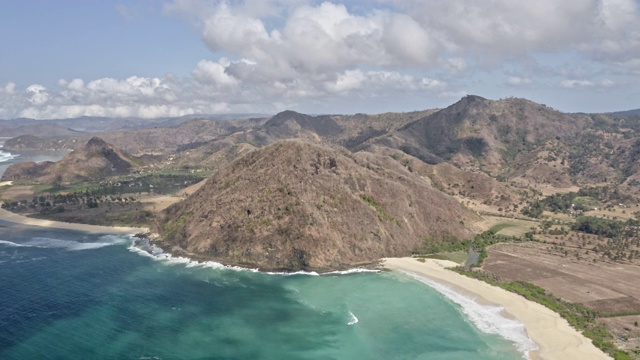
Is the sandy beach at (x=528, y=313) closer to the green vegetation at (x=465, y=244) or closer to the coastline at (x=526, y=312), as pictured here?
the coastline at (x=526, y=312)

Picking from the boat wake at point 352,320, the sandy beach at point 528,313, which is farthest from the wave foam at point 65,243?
the boat wake at point 352,320

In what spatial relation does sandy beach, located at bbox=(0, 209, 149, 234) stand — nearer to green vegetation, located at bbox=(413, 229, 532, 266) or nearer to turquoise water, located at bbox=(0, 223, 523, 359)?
turquoise water, located at bbox=(0, 223, 523, 359)

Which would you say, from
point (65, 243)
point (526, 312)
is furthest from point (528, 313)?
point (65, 243)

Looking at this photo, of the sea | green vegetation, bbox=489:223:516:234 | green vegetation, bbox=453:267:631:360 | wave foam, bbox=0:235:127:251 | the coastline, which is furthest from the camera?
green vegetation, bbox=489:223:516:234

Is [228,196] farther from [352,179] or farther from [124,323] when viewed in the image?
[124,323]

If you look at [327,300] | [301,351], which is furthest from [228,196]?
[301,351]

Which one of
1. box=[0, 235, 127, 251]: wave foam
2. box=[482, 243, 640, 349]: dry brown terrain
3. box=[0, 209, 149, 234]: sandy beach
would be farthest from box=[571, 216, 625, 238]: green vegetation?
box=[0, 235, 127, 251]: wave foam

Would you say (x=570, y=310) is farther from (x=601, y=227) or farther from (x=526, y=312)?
(x=601, y=227)
